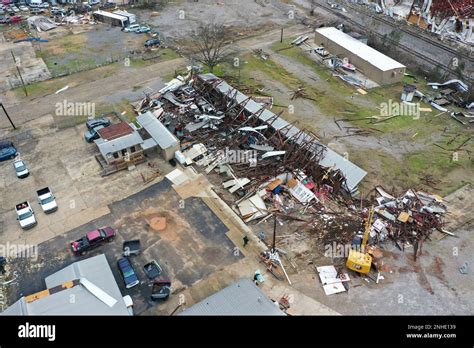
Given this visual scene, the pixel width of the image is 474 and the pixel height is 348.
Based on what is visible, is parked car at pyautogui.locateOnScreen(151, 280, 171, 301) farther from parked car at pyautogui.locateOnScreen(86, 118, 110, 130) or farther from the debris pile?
the debris pile

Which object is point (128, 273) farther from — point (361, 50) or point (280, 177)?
point (361, 50)

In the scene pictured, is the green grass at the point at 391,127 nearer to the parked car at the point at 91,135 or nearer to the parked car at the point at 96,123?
the parked car at the point at 96,123

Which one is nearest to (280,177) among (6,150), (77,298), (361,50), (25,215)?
(77,298)

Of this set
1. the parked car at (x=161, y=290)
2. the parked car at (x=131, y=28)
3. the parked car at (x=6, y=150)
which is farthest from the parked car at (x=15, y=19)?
the parked car at (x=161, y=290)

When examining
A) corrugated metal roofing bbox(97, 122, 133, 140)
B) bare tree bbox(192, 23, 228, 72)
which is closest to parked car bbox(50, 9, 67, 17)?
bare tree bbox(192, 23, 228, 72)
